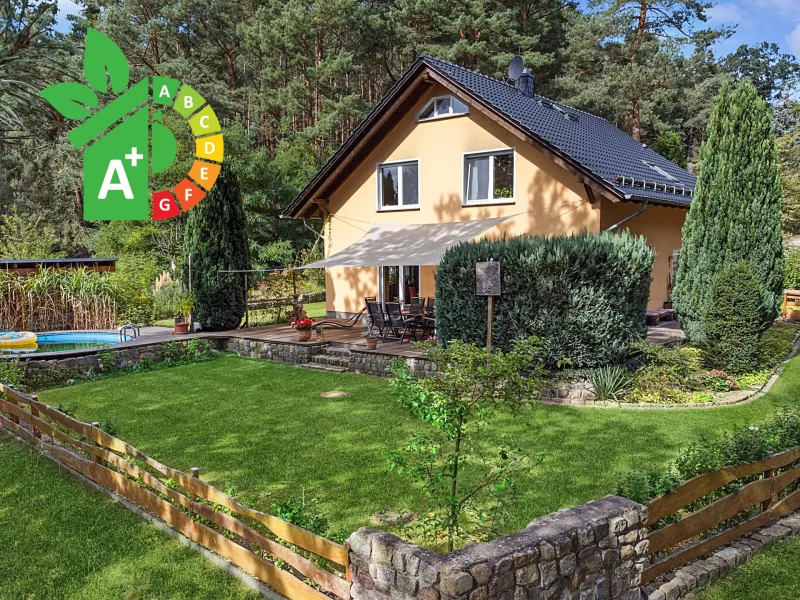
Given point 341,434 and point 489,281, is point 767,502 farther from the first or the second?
point 489,281

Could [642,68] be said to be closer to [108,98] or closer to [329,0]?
[329,0]

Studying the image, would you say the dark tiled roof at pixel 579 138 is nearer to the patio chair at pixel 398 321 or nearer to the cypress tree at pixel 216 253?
the patio chair at pixel 398 321

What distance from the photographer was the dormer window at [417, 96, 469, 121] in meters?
16.5

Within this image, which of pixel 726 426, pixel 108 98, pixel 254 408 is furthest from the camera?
pixel 108 98

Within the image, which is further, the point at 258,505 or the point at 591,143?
the point at 591,143

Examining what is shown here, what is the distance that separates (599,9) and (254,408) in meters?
36.7

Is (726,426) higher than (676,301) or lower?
lower

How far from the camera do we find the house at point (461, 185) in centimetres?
1481

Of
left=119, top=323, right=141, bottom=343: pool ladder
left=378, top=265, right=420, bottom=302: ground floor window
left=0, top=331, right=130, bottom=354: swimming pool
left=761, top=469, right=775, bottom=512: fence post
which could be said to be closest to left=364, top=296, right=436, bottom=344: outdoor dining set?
left=378, top=265, right=420, bottom=302: ground floor window

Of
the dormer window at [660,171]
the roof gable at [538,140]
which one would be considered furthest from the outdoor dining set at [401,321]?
the dormer window at [660,171]

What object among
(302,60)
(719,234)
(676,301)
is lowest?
(676,301)

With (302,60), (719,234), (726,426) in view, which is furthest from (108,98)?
(726,426)

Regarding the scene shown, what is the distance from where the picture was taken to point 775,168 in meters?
12.2

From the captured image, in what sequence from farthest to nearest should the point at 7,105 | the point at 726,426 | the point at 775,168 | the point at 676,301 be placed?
the point at 676,301
the point at 775,168
the point at 726,426
the point at 7,105
